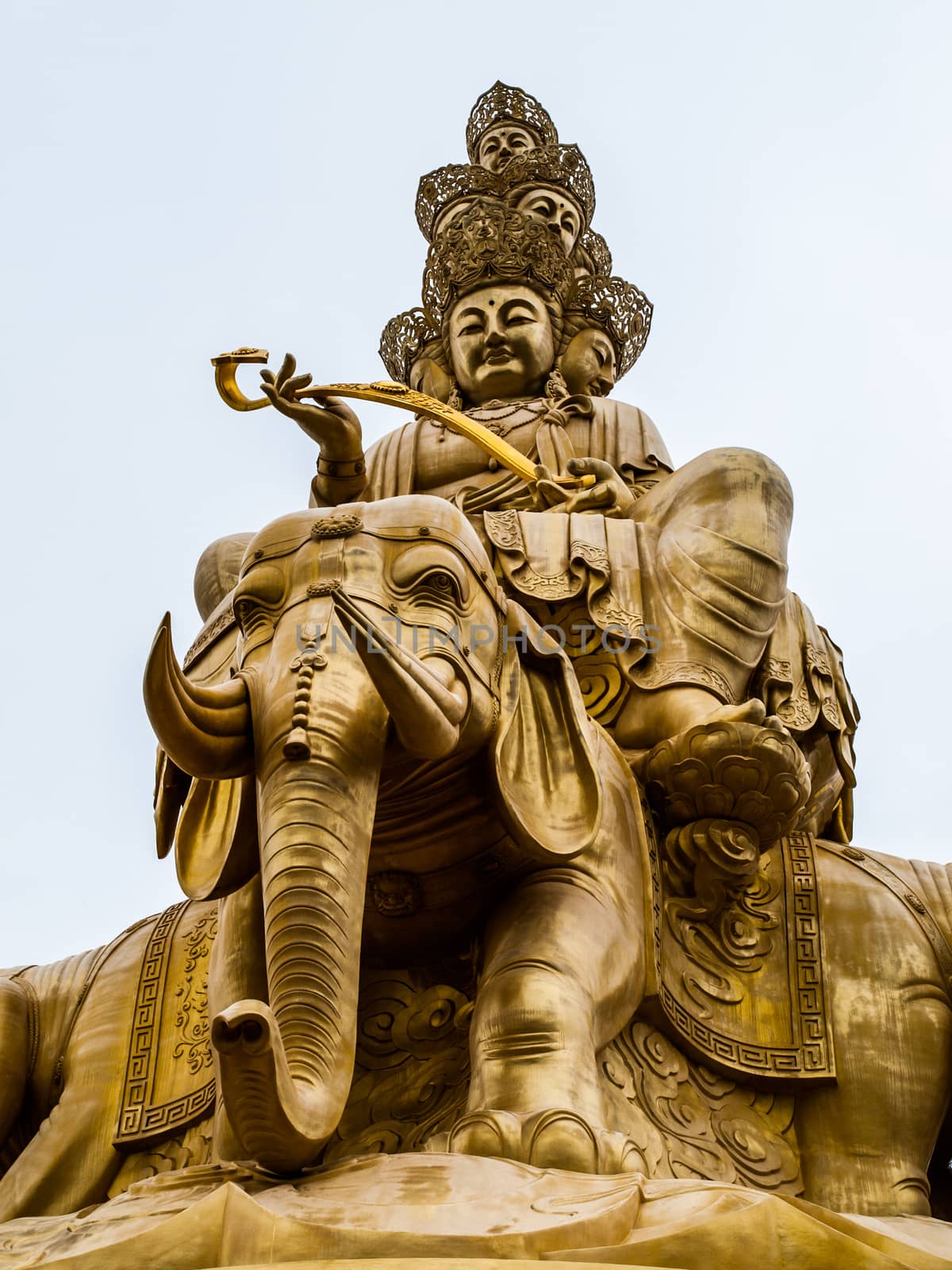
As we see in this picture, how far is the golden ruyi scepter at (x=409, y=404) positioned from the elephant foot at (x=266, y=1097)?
129 inches

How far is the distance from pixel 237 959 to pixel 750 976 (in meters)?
1.74

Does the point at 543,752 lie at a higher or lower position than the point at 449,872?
higher

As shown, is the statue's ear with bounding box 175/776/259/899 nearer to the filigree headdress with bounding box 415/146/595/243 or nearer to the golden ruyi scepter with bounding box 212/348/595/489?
the golden ruyi scepter with bounding box 212/348/595/489

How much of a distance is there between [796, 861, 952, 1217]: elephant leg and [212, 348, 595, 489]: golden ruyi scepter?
2.38 m

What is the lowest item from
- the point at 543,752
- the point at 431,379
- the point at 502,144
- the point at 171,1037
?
the point at 171,1037

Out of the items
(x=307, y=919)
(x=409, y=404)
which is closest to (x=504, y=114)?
(x=409, y=404)

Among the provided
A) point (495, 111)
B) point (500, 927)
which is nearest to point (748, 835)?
point (500, 927)

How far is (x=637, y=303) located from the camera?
37.2 ft

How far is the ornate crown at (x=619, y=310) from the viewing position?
36.0 ft

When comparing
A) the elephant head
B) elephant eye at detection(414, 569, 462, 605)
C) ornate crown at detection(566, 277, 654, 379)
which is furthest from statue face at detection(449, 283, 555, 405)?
elephant eye at detection(414, 569, 462, 605)

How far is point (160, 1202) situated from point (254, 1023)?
81 centimetres

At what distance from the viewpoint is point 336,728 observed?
6105 mm

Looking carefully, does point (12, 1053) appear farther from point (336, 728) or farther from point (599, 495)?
point (599, 495)

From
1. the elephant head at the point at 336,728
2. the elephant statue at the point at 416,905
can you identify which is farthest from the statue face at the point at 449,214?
the elephant head at the point at 336,728
